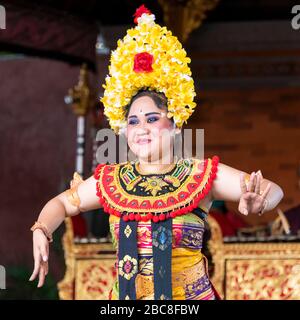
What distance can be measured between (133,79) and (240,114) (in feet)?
20.7

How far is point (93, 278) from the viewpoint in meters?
6.81

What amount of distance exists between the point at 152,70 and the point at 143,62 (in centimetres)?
6

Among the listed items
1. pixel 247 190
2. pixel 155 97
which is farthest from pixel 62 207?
pixel 247 190

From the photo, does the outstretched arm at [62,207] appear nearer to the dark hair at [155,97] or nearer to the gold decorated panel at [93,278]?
the dark hair at [155,97]

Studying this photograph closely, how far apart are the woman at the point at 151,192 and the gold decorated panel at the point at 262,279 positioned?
2182mm

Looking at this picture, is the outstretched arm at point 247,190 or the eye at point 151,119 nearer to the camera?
the outstretched arm at point 247,190

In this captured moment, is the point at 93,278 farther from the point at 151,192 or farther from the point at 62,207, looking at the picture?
the point at 151,192

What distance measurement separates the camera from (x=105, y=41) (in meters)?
10.0

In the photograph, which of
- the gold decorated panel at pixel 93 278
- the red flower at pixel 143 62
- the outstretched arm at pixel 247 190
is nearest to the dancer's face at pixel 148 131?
the red flower at pixel 143 62

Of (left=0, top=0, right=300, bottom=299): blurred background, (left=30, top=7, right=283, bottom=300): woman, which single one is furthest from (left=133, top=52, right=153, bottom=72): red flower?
(left=0, top=0, right=300, bottom=299): blurred background

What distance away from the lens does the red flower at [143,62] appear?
14.3 ft

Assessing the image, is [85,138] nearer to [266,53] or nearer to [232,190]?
[266,53]

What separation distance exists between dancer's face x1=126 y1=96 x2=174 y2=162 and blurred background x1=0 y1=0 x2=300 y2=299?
3.54 m

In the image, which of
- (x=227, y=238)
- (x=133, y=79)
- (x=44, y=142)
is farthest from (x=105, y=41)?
(x=133, y=79)
